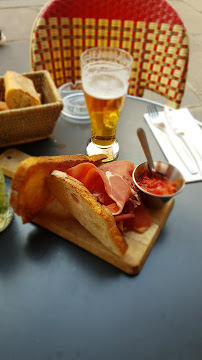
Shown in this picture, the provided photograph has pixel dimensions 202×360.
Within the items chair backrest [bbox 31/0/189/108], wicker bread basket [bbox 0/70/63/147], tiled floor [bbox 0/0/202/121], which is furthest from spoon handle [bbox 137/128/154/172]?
tiled floor [bbox 0/0/202/121]

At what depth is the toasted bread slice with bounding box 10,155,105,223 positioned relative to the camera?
68 centimetres

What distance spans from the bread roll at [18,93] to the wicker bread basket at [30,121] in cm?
5

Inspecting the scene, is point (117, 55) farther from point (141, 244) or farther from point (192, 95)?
point (192, 95)

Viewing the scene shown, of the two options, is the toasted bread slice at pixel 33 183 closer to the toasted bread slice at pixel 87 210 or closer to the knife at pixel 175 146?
the toasted bread slice at pixel 87 210

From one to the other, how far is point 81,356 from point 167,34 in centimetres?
133

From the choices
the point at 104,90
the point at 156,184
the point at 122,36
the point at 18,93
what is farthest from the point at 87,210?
the point at 122,36

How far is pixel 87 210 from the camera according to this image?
685mm

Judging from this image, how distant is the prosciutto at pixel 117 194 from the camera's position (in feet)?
2.36

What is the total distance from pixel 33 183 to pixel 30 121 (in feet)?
1.01

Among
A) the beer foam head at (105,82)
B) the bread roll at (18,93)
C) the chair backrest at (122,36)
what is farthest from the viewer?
the chair backrest at (122,36)

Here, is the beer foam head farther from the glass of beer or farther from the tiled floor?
the tiled floor

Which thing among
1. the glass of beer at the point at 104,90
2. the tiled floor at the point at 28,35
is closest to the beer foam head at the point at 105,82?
the glass of beer at the point at 104,90

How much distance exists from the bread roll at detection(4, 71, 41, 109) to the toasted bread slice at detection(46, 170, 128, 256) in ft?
1.18

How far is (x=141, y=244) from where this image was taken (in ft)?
2.29
